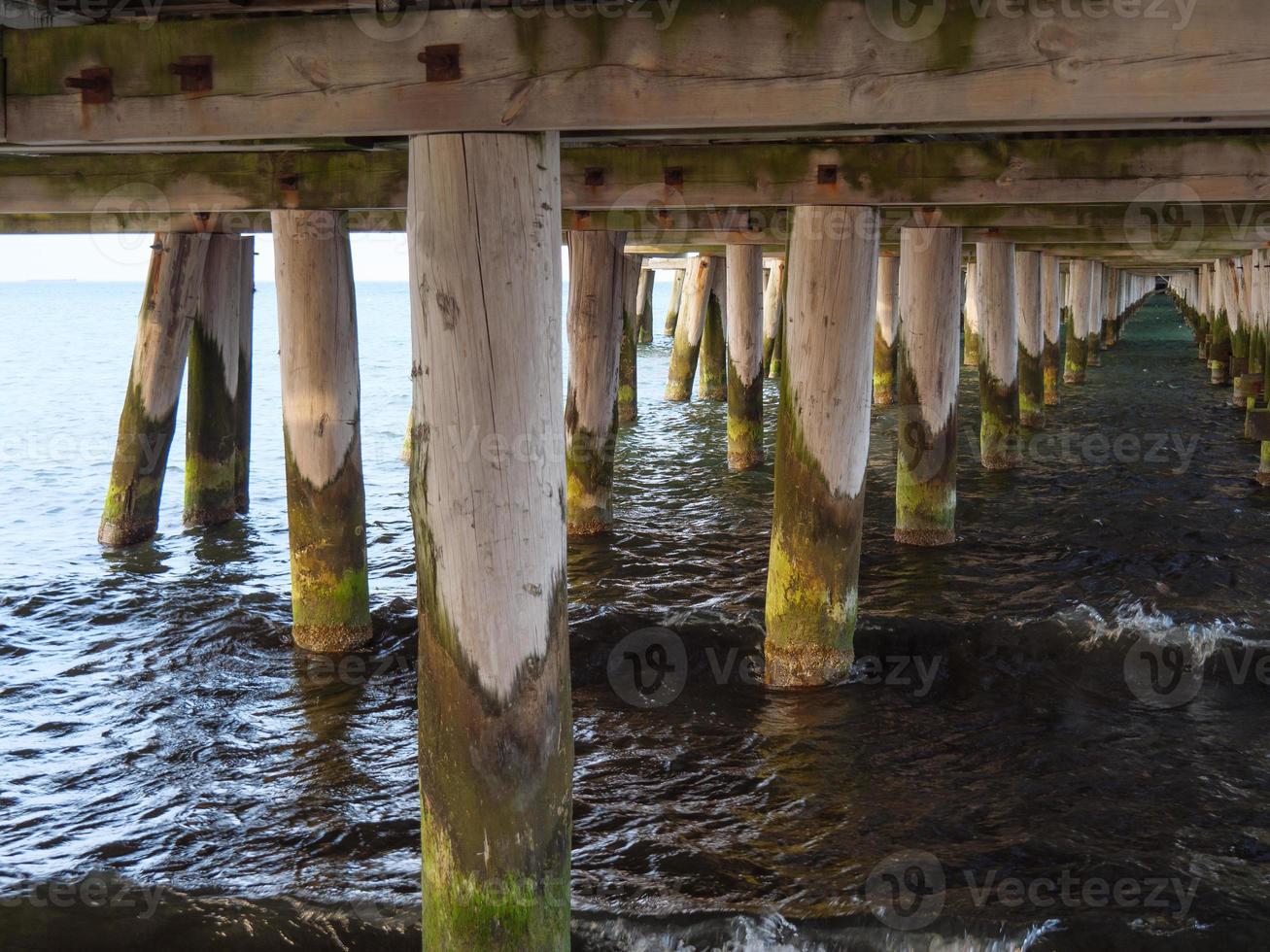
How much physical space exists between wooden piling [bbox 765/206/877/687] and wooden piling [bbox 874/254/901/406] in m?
10.2

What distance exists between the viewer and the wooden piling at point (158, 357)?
8266 millimetres

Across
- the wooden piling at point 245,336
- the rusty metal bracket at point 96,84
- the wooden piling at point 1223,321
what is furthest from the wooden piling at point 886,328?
the rusty metal bracket at point 96,84

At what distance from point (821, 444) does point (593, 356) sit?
9.59 feet

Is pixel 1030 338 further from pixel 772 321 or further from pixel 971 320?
pixel 971 320

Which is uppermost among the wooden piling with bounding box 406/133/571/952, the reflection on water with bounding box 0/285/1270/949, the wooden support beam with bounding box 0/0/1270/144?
the wooden support beam with bounding box 0/0/1270/144

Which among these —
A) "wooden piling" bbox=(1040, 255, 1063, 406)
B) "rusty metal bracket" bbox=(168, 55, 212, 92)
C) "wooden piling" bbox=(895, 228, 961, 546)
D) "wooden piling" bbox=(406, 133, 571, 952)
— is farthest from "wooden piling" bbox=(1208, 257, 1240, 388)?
"rusty metal bracket" bbox=(168, 55, 212, 92)

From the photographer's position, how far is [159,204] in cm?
647

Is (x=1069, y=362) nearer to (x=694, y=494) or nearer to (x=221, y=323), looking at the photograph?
→ (x=694, y=494)

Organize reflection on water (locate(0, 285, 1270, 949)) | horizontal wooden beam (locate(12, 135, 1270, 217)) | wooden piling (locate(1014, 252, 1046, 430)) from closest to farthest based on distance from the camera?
reflection on water (locate(0, 285, 1270, 949)) → horizontal wooden beam (locate(12, 135, 1270, 217)) → wooden piling (locate(1014, 252, 1046, 430))

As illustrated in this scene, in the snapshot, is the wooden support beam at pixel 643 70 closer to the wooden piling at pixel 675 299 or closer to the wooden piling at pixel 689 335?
the wooden piling at pixel 689 335

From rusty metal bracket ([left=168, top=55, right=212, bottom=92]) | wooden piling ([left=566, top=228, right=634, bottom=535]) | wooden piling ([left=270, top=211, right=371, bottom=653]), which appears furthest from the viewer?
wooden piling ([left=566, top=228, right=634, bottom=535])

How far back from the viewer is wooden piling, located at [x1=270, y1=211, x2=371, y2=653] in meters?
6.16

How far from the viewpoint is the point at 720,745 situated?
18.1 ft

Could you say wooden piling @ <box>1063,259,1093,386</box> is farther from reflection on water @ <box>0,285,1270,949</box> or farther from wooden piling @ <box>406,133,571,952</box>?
wooden piling @ <box>406,133,571,952</box>
